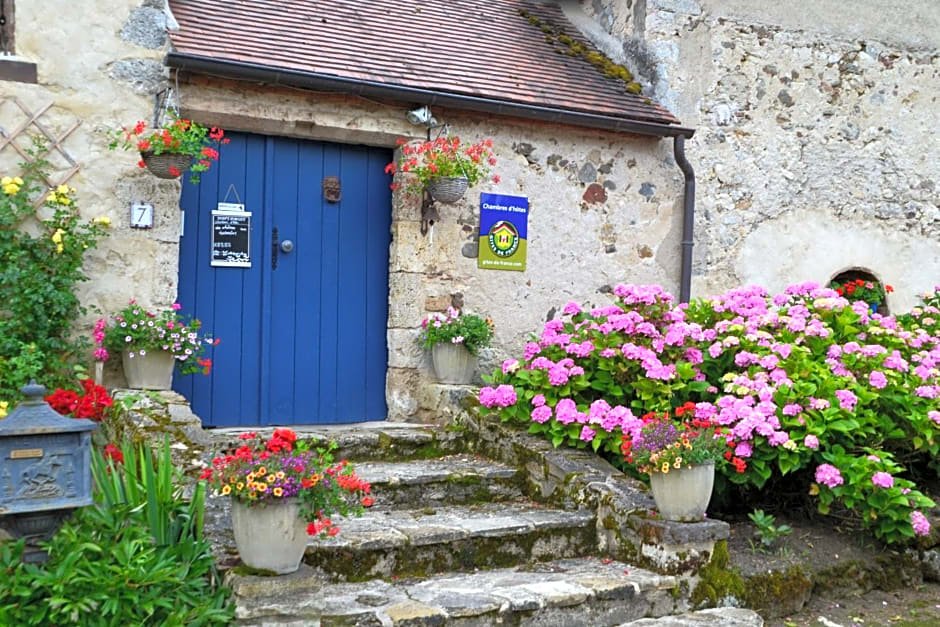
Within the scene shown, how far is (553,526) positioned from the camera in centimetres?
430

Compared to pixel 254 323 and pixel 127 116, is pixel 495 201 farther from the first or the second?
pixel 127 116

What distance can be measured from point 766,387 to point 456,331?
2.02 metres

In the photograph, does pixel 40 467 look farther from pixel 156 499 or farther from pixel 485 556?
pixel 485 556

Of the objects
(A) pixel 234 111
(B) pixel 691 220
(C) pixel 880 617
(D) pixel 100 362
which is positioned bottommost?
(C) pixel 880 617

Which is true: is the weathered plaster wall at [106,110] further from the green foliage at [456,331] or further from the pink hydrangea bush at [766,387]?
the pink hydrangea bush at [766,387]

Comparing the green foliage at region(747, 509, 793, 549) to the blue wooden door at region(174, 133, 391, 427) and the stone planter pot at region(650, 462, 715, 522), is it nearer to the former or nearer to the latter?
the stone planter pot at region(650, 462, 715, 522)

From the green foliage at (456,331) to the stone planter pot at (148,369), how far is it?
1.65 meters

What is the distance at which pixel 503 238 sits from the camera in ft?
20.9

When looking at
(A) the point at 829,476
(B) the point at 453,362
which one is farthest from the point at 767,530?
(B) the point at 453,362

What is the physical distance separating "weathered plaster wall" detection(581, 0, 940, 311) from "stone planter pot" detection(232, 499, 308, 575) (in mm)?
4673

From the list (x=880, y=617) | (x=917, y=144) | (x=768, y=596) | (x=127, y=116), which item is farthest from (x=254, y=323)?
(x=917, y=144)

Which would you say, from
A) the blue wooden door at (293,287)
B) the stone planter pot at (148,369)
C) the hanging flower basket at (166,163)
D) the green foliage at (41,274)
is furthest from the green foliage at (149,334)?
the hanging flower basket at (166,163)

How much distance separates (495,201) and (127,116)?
7.93 feet

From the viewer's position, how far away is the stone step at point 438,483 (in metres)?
4.59
